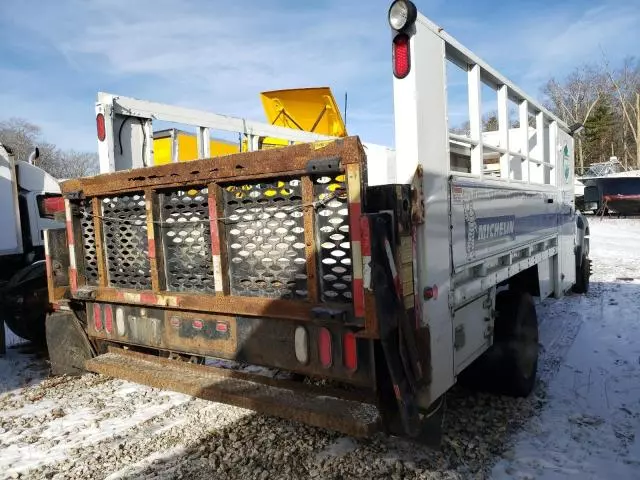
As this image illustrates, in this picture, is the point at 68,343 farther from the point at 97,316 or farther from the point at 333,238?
the point at 333,238

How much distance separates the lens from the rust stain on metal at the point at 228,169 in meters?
2.20

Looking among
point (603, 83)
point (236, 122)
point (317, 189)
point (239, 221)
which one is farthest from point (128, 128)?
point (603, 83)

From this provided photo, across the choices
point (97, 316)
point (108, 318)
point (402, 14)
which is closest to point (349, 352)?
point (402, 14)

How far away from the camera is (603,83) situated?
43.7 metres

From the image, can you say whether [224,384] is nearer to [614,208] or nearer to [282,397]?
[282,397]

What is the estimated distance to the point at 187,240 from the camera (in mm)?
2812

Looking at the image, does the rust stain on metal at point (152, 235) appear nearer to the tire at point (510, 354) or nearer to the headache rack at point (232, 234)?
the headache rack at point (232, 234)

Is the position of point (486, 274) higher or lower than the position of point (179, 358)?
higher

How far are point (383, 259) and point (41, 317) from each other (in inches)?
183

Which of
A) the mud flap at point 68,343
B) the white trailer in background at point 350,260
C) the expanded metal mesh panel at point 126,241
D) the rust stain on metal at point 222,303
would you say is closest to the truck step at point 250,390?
the white trailer in background at point 350,260

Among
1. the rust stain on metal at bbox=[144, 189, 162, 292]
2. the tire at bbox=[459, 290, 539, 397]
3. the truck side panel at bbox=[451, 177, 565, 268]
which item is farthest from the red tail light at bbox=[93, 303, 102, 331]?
the tire at bbox=[459, 290, 539, 397]

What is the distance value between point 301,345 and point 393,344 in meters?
0.52

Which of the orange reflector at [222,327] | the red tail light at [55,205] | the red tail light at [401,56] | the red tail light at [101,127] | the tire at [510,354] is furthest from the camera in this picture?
the tire at [510,354]

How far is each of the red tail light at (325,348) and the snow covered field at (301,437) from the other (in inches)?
33.4
